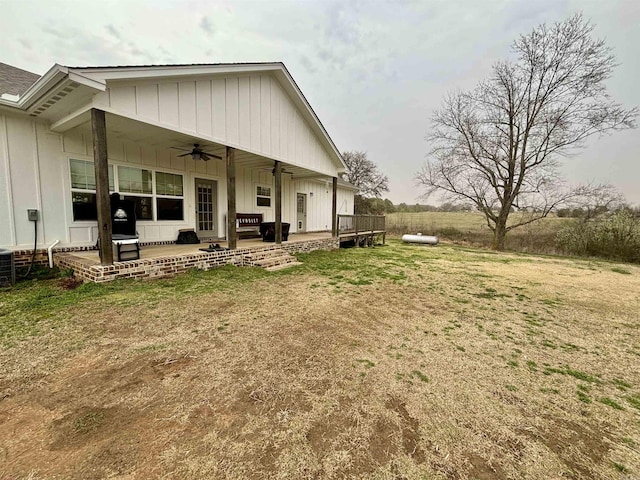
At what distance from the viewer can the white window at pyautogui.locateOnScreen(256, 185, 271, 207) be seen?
1116 cm

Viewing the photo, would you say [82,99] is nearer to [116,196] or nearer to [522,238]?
[116,196]

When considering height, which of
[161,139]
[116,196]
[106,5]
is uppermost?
[106,5]

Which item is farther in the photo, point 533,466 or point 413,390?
point 413,390

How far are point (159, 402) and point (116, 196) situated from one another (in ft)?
20.0

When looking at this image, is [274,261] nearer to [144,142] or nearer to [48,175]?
[144,142]

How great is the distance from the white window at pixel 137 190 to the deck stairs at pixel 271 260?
2.86 metres

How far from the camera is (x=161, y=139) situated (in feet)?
22.8

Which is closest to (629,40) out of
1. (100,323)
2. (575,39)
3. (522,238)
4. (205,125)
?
(575,39)

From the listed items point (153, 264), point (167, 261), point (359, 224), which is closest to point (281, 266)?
point (167, 261)

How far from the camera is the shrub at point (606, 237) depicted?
42.5 feet

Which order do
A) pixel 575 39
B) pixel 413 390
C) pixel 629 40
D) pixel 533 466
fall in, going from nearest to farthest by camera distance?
pixel 533 466, pixel 413 390, pixel 629 40, pixel 575 39

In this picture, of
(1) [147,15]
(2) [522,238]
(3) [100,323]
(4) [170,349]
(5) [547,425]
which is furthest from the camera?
(2) [522,238]

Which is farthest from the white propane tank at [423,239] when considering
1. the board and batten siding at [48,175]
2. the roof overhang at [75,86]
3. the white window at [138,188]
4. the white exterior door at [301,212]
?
the white window at [138,188]

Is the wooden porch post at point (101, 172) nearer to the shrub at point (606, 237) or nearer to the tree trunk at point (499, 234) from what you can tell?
the tree trunk at point (499, 234)
